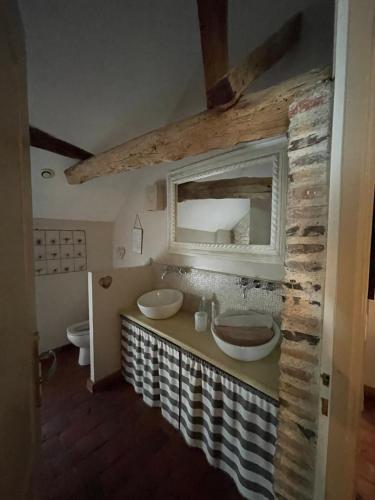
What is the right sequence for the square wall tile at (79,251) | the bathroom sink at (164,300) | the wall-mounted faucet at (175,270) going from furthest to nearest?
the square wall tile at (79,251) < the wall-mounted faucet at (175,270) < the bathroom sink at (164,300)

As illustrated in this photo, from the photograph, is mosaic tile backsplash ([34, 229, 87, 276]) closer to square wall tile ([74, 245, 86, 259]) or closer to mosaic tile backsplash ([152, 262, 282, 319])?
square wall tile ([74, 245, 86, 259])

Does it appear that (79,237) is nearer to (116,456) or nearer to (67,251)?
(67,251)

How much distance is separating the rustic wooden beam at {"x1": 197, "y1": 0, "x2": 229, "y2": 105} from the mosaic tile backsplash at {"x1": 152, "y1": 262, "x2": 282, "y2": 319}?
132cm

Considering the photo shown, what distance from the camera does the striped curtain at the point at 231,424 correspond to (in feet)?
3.51

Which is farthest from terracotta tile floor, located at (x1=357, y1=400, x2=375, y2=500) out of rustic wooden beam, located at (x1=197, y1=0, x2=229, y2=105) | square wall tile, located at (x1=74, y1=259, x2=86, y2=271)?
square wall tile, located at (x1=74, y1=259, x2=86, y2=271)

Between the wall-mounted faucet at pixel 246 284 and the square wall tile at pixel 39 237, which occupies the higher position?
the square wall tile at pixel 39 237

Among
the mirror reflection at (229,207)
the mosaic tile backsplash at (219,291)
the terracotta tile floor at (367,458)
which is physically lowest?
the terracotta tile floor at (367,458)

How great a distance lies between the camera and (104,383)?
1.96 metres

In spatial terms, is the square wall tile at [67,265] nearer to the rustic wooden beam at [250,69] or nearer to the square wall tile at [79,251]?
the square wall tile at [79,251]

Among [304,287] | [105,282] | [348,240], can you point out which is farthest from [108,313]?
[348,240]

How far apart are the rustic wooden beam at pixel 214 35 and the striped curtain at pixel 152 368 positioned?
67.7 inches

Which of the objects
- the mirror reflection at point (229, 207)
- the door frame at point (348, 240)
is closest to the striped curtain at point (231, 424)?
the door frame at point (348, 240)

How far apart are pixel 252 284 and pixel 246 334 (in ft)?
1.23

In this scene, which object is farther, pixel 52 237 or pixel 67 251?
pixel 67 251
